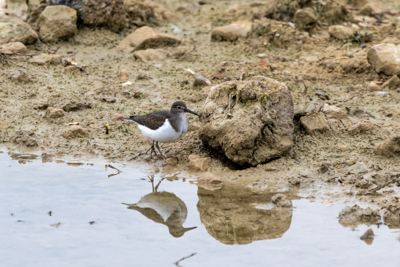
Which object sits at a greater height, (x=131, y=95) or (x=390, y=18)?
(x=390, y=18)

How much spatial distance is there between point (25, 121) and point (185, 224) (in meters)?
3.66

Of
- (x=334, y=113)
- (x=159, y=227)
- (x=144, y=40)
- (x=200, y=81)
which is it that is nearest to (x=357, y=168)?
(x=334, y=113)

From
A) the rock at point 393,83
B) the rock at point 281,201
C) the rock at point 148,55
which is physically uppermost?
the rock at point 393,83

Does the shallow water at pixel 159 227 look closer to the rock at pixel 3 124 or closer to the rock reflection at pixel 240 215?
the rock reflection at pixel 240 215

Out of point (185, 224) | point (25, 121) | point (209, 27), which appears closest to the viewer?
point (185, 224)

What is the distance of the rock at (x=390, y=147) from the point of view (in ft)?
20.7

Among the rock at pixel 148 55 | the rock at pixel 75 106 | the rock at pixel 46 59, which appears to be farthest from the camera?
the rock at pixel 148 55

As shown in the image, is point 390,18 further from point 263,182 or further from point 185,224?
point 185,224

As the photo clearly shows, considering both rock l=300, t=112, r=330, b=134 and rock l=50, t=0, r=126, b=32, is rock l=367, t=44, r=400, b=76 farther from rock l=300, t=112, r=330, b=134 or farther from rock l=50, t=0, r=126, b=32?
rock l=50, t=0, r=126, b=32

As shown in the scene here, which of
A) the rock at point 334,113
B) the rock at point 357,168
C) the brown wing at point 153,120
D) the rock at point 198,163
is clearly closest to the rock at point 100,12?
the brown wing at point 153,120

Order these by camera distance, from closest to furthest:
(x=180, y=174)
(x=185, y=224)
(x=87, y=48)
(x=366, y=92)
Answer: (x=185, y=224), (x=180, y=174), (x=366, y=92), (x=87, y=48)

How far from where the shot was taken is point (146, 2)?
11547mm

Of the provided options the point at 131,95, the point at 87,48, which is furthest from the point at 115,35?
the point at 131,95

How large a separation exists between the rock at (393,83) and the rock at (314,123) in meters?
1.91
